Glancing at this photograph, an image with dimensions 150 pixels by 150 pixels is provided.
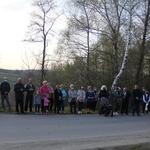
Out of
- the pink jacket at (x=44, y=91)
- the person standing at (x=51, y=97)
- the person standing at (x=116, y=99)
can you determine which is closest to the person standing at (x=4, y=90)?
the pink jacket at (x=44, y=91)

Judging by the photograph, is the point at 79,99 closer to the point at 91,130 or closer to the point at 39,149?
the point at 91,130

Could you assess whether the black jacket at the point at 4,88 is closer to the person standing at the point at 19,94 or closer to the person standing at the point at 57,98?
the person standing at the point at 19,94

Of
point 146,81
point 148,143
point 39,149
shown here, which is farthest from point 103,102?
point 146,81

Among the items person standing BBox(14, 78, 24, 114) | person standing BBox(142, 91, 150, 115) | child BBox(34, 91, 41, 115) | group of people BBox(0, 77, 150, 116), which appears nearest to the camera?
person standing BBox(14, 78, 24, 114)

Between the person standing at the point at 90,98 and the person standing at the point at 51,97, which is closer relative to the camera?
the person standing at the point at 51,97

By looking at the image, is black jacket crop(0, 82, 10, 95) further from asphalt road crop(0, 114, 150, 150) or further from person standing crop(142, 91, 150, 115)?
person standing crop(142, 91, 150, 115)

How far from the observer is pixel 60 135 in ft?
41.0

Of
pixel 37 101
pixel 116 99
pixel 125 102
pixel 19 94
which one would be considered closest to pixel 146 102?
pixel 125 102

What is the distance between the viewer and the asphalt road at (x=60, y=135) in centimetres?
1018

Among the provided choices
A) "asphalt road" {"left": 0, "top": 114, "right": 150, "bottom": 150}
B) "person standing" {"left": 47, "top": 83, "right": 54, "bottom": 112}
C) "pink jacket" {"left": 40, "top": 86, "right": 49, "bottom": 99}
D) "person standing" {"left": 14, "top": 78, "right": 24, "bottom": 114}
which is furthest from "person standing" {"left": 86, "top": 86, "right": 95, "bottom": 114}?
"asphalt road" {"left": 0, "top": 114, "right": 150, "bottom": 150}

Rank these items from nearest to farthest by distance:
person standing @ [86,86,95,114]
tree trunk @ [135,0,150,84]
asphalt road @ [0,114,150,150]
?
asphalt road @ [0,114,150,150]
person standing @ [86,86,95,114]
tree trunk @ [135,0,150,84]

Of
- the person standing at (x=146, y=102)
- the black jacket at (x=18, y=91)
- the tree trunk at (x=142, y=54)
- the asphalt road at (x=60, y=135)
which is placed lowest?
the asphalt road at (x=60, y=135)

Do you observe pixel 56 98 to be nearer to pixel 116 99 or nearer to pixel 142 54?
pixel 116 99

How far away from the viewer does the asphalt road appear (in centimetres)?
1018
